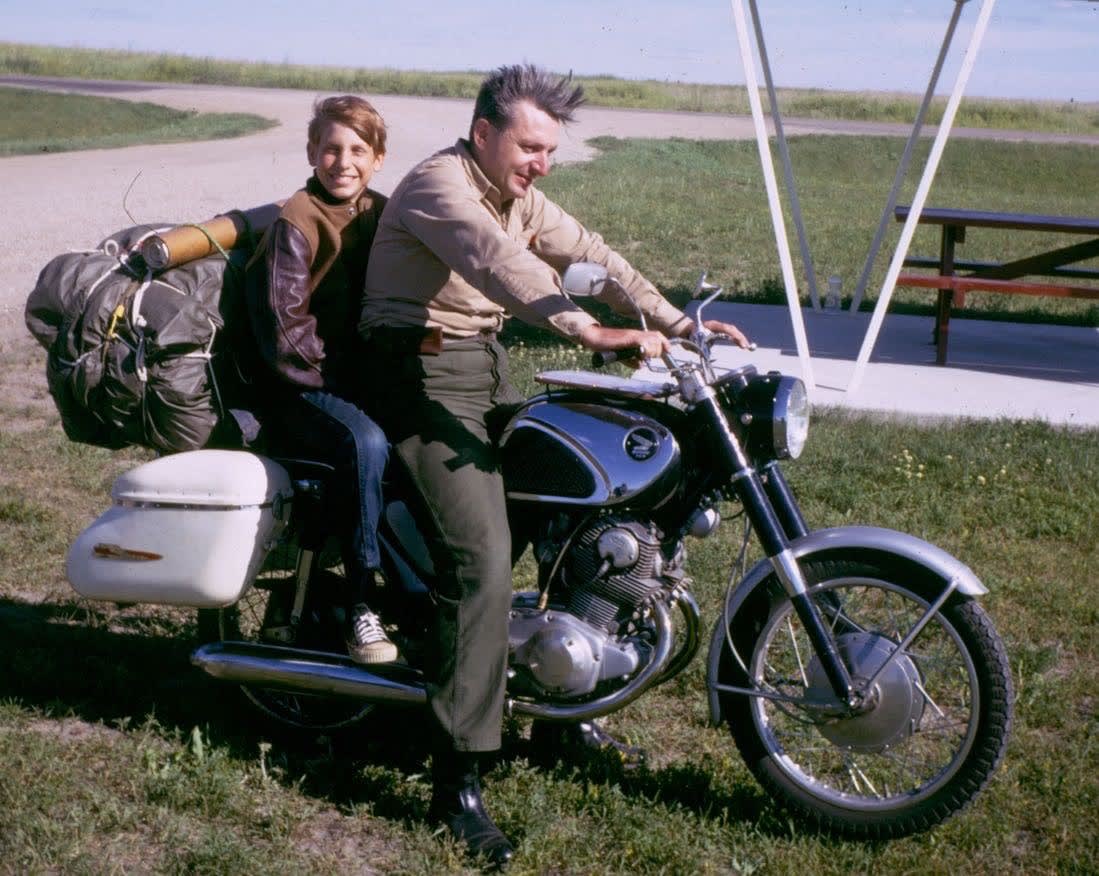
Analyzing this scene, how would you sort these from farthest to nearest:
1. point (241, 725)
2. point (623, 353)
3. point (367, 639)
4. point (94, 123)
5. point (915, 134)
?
point (94, 123), point (915, 134), point (241, 725), point (367, 639), point (623, 353)

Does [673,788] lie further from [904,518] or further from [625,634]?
[904,518]

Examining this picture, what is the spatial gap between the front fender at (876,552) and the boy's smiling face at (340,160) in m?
1.65

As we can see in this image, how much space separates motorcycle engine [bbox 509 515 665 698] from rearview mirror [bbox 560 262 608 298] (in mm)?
693

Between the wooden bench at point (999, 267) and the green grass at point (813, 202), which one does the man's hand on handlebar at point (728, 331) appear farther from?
the green grass at point (813, 202)

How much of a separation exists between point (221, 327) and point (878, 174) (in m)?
24.4

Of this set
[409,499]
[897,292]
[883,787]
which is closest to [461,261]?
[409,499]

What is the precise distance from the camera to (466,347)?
3.82 m

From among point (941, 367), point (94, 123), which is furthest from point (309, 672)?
point (94, 123)

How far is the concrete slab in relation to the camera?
7848 mm

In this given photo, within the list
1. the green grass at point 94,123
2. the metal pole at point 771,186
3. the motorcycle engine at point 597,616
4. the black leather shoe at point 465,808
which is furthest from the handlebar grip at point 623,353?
the green grass at point 94,123

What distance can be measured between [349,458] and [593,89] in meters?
55.5

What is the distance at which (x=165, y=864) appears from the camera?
343 cm

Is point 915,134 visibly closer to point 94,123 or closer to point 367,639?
point 367,639

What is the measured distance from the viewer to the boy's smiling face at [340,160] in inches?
158
